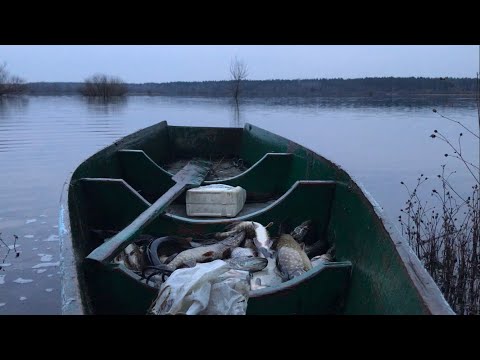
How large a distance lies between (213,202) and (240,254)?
1370 millimetres

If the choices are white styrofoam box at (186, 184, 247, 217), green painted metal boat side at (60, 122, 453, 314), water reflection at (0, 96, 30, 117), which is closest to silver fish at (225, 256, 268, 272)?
green painted metal boat side at (60, 122, 453, 314)

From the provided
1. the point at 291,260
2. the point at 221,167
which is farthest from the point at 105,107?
the point at 291,260

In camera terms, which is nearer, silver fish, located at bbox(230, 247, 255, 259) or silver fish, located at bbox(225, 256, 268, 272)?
silver fish, located at bbox(225, 256, 268, 272)

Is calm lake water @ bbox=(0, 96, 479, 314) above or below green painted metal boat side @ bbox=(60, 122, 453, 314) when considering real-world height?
below

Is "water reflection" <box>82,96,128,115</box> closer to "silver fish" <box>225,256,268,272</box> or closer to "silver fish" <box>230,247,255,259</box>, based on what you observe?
"silver fish" <box>230,247,255,259</box>

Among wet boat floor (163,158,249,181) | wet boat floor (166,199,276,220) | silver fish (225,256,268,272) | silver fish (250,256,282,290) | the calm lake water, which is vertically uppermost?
wet boat floor (163,158,249,181)

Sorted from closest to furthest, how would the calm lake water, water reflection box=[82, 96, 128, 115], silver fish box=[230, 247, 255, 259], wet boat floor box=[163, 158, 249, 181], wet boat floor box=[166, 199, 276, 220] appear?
silver fish box=[230, 247, 255, 259] < the calm lake water < wet boat floor box=[166, 199, 276, 220] < wet boat floor box=[163, 158, 249, 181] < water reflection box=[82, 96, 128, 115]

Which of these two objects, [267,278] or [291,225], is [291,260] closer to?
[267,278]

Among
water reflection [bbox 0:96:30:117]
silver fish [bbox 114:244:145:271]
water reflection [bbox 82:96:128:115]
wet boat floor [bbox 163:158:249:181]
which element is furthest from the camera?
water reflection [bbox 82:96:128:115]

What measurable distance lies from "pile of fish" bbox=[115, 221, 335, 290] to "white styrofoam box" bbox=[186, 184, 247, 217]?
2.32 feet

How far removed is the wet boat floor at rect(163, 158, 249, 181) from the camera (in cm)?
813

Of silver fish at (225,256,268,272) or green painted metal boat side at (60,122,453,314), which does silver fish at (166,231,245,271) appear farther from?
green painted metal boat side at (60,122,453,314)
